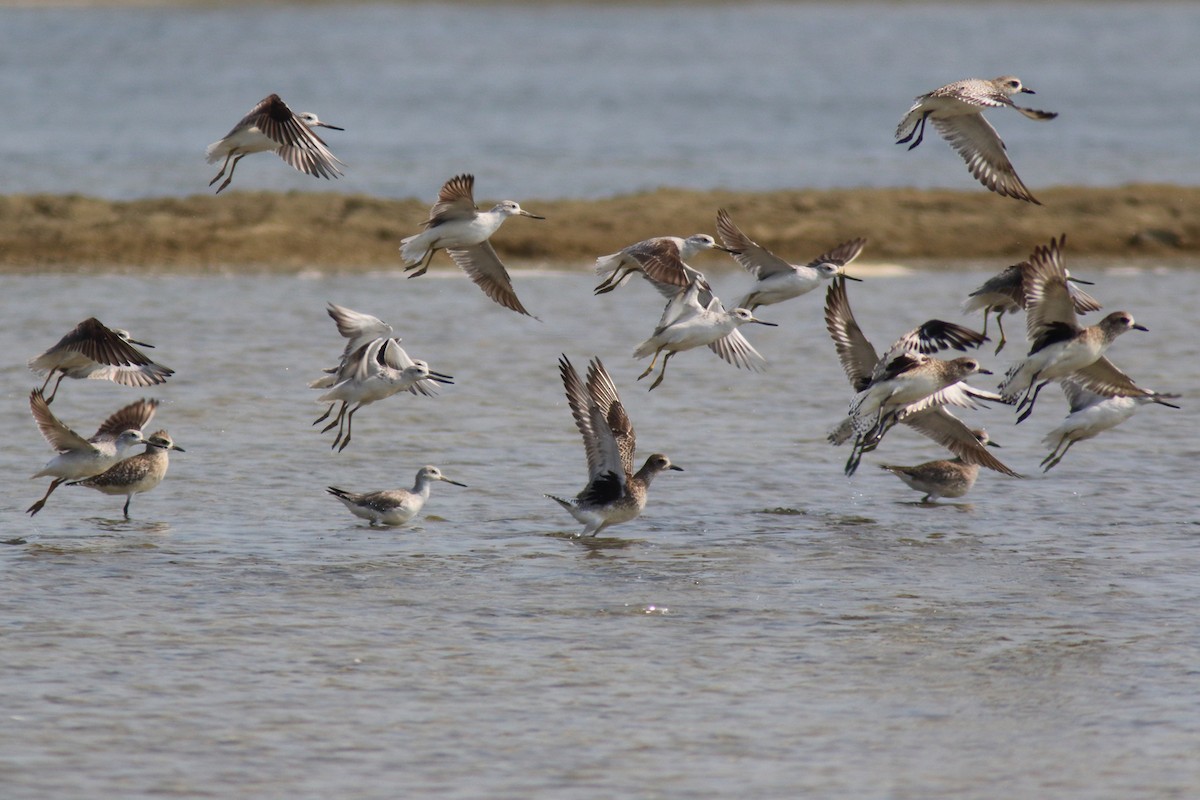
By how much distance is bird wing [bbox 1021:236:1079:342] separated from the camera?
1116cm

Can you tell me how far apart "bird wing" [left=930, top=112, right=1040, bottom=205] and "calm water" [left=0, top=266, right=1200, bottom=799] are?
8.03ft

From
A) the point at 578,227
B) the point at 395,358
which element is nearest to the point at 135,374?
the point at 395,358

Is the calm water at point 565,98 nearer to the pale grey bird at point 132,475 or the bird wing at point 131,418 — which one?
the bird wing at point 131,418

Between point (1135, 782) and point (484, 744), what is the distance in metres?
2.88

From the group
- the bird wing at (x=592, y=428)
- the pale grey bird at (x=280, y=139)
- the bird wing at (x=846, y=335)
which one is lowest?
the bird wing at (x=592, y=428)

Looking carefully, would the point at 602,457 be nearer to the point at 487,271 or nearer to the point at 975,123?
the point at 487,271

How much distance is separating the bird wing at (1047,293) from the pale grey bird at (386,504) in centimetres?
440

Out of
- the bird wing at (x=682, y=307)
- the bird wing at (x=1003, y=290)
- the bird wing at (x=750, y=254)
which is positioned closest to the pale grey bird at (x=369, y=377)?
the bird wing at (x=682, y=307)

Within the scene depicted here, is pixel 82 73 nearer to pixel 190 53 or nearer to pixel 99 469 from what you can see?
pixel 190 53

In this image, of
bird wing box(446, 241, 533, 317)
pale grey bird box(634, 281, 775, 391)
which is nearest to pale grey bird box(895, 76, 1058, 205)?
pale grey bird box(634, 281, 775, 391)

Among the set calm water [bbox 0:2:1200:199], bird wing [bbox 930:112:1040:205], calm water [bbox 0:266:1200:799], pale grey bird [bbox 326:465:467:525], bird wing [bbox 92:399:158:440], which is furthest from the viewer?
calm water [bbox 0:2:1200:199]

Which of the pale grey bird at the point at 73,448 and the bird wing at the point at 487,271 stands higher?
the bird wing at the point at 487,271

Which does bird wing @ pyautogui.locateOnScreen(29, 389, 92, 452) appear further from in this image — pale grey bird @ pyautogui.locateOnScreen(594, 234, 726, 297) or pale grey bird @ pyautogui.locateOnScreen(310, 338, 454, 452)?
pale grey bird @ pyautogui.locateOnScreen(594, 234, 726, 297)

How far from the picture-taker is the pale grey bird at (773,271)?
13.0 m
